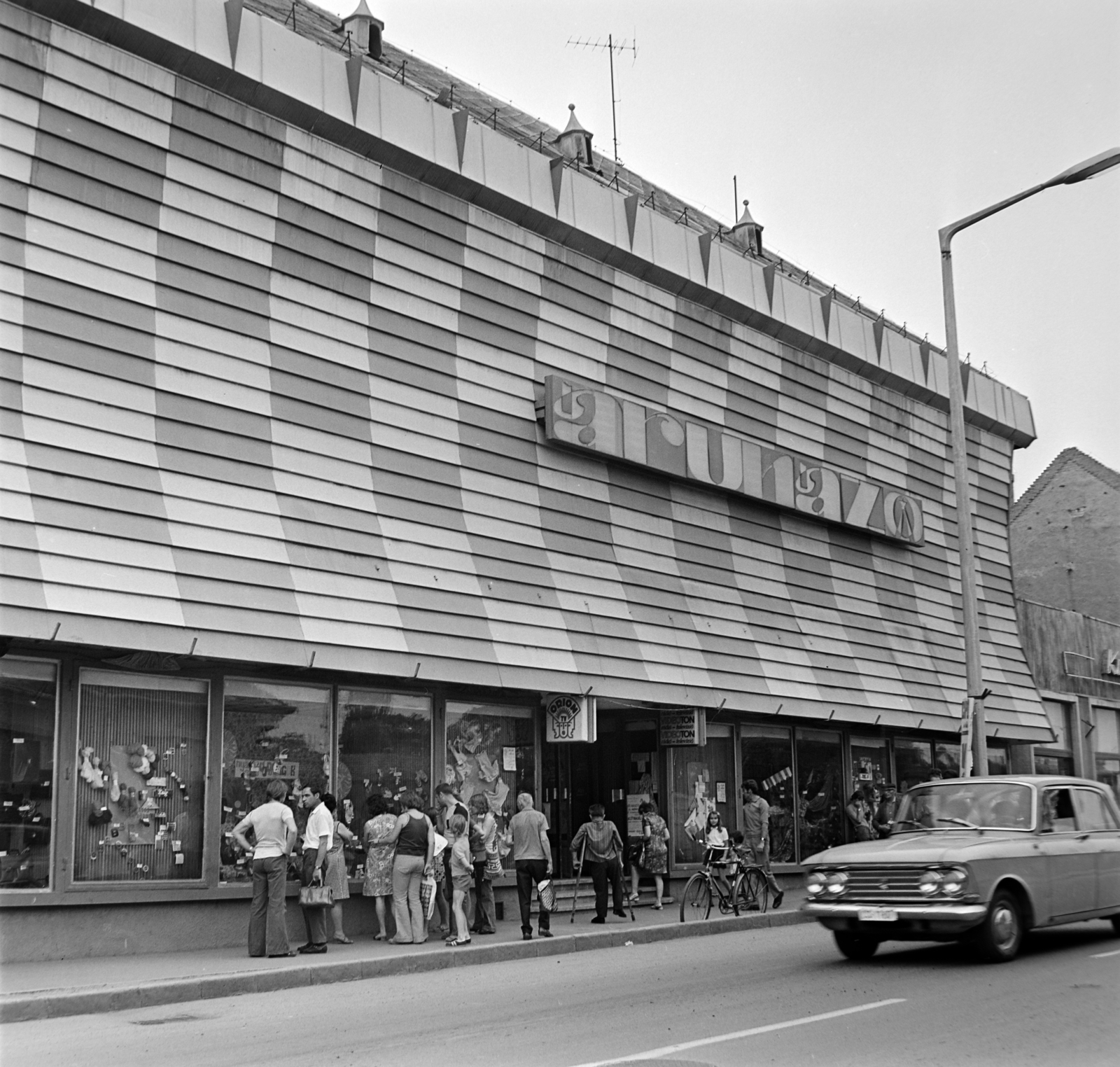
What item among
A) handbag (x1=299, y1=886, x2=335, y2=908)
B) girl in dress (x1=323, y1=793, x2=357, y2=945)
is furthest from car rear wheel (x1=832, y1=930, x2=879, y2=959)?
girl in dress (x1=323, y1=793, x2=357, y2=945)

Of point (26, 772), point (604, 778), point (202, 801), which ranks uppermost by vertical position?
point (26, 772)

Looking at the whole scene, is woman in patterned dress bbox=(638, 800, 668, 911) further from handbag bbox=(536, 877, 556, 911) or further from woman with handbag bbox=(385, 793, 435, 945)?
woman with handbag bbox=(385, 793, 435, 945)

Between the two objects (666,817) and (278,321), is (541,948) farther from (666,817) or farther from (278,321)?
(278,321)

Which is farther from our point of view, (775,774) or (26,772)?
(775,774)

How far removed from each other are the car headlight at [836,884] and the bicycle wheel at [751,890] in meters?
5.31

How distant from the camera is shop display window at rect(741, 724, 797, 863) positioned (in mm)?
21438

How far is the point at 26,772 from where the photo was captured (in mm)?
12414

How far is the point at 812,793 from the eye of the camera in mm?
22703

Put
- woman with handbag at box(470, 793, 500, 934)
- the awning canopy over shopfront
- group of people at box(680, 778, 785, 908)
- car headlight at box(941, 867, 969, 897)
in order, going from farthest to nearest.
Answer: group of people at box(680, 778, 785, 908), woman with handbag at box(470, 793, 500, 934), the awning canopy over shopfront, car headlight at box(941, 867, 969, 897)

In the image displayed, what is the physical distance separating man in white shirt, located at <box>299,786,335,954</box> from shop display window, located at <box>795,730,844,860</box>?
10.8 metres

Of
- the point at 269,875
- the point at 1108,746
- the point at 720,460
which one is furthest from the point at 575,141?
the point at 1108,746

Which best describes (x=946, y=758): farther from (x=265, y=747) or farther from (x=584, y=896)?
(x=265, y=747)

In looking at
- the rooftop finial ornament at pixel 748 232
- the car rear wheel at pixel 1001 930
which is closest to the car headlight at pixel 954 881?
the car rear wheel at pixel 1001 930

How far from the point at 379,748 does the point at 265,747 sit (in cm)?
163
